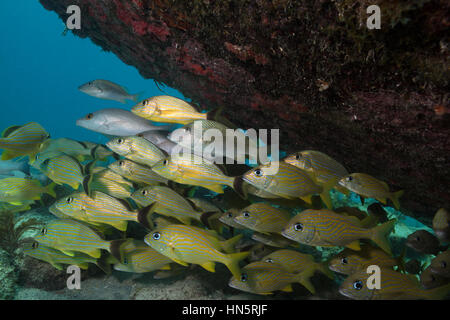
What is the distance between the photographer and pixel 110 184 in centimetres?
374

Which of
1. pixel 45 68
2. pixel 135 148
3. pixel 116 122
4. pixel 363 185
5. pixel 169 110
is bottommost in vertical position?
pixel 363 185

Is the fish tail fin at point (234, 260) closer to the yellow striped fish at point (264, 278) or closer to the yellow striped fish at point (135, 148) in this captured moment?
the yellow striped fish at point (264, 278)

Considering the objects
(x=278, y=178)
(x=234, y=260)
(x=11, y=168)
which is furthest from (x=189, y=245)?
(x=11, y=168)

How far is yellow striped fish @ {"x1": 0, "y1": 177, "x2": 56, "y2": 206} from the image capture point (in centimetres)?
405

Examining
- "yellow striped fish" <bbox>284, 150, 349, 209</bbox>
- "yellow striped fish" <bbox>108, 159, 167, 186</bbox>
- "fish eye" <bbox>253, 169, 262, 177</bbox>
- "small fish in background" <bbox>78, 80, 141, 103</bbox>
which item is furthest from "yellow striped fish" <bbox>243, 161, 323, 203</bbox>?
"small fish in background" <bbox>78, 80, 141, 103</bbox>

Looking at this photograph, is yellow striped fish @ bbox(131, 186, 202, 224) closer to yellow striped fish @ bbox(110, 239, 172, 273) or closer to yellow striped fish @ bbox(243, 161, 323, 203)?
yellow striped fish @ bbox(110, 239, 172, 273)

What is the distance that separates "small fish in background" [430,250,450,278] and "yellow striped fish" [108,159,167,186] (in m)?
3.44

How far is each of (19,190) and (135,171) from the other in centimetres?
221

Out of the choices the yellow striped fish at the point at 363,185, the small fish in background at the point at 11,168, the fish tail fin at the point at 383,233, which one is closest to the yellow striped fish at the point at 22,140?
the small fish in background at the point at 11,168

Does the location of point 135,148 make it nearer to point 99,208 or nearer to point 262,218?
point 99,208

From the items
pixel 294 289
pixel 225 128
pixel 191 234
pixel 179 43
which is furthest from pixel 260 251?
pixel 179 43

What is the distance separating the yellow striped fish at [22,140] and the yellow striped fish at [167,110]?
1.51 m

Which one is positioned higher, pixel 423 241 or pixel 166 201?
pixel 166 201

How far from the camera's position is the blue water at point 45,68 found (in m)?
101
